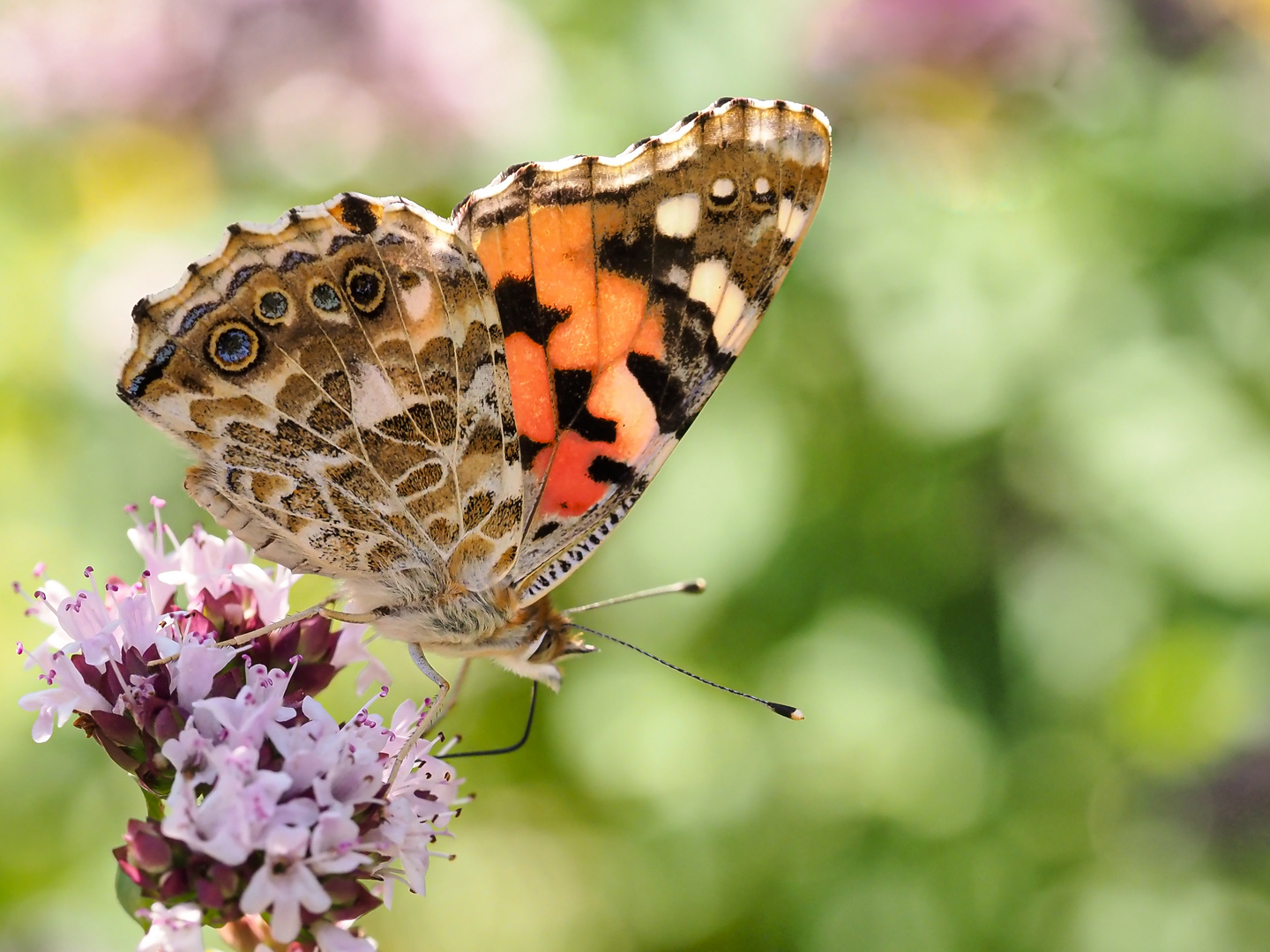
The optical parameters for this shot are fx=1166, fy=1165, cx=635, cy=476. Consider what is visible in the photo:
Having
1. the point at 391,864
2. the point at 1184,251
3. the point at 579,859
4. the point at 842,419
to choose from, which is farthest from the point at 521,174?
the point at 1184,251

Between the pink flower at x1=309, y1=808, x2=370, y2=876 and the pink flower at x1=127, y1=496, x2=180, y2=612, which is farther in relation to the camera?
the pink flower at x1=127, y1=496, x2=180, y2=612

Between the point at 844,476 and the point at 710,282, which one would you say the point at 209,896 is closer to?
the point at 710,282

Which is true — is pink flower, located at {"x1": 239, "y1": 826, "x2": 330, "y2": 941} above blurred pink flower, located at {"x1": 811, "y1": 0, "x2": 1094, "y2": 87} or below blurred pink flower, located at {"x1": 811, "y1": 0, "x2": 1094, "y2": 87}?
below

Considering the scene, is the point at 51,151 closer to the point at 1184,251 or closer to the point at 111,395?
the point at 111,395

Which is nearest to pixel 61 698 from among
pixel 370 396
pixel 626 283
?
pixel 370 396

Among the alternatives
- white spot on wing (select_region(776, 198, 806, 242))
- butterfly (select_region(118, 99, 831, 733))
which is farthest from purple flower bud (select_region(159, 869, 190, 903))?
white spot on wing (select_region(776, 198, 806, 242))

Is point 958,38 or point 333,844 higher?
point 958,38

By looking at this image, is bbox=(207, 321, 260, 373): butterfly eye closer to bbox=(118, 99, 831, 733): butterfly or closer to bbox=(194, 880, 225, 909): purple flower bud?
bbox=(118, 99, 831, 733): butterfly
